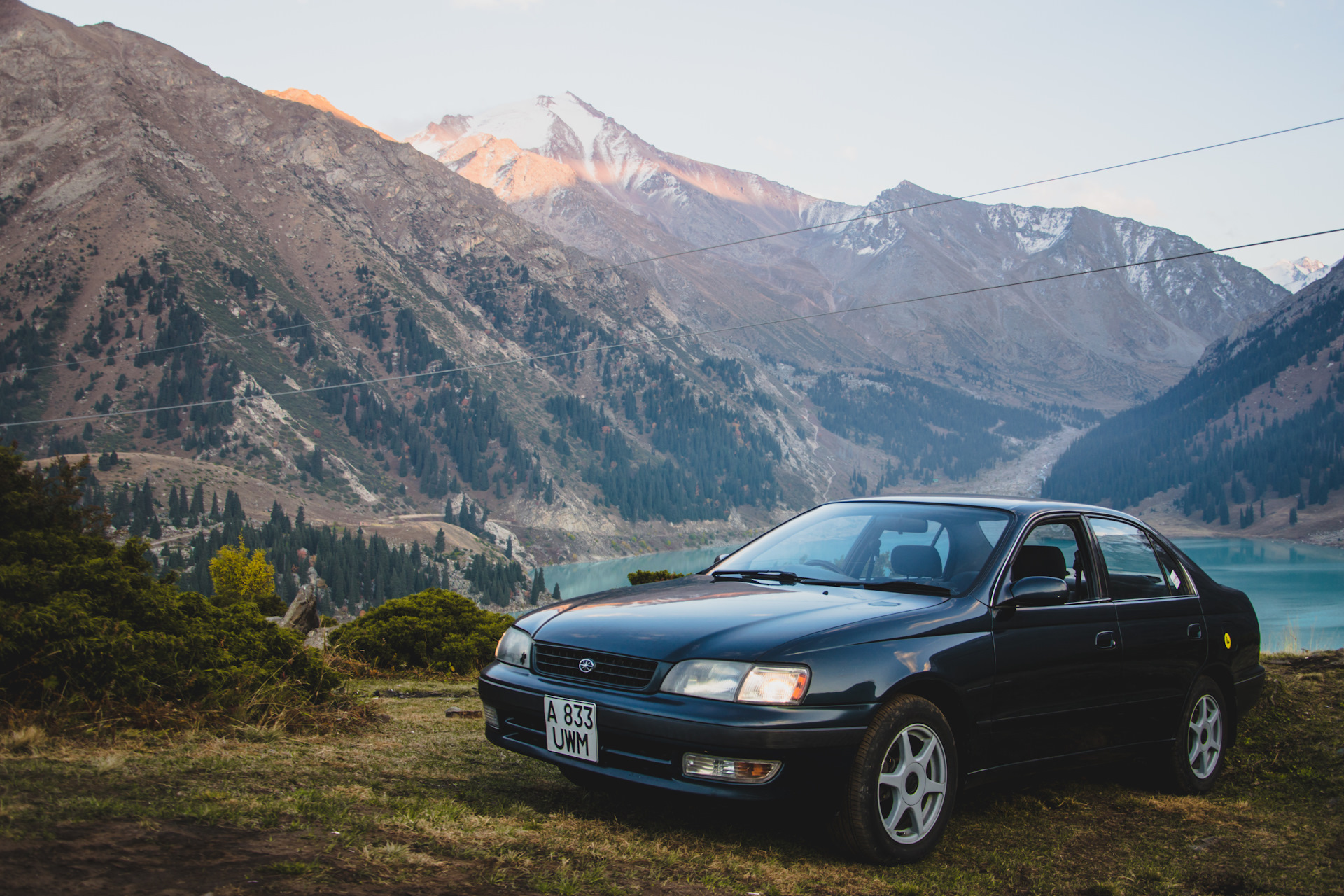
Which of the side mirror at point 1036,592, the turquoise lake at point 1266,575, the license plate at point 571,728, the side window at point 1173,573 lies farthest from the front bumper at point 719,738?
the turquoise lake at point 1266,575

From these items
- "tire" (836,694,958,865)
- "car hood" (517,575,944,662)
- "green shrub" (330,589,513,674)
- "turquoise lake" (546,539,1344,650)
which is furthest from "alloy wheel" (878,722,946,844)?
"turquoise lake" (546,539,1344,650)

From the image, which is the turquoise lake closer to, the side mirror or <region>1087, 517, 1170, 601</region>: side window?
<region>1087, 517, 1170, 601</region>: side window

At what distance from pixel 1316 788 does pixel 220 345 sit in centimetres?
13948

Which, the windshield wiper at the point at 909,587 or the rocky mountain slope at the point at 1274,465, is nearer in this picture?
the windshield wiper at the point at 909,587

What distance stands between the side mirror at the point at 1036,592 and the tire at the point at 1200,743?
1616 millimetres

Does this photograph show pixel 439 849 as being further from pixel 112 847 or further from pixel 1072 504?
pixel 1072 504

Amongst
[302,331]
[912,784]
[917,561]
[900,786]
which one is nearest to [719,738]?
[900,786]

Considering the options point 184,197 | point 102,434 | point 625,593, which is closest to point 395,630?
point 625,593

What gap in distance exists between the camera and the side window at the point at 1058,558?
15.9ft

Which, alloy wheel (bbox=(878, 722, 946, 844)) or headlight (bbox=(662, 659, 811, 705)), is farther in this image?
alloy wheel (bbox=(878, 722, 946, 844))

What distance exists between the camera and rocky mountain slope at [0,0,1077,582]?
12044cm

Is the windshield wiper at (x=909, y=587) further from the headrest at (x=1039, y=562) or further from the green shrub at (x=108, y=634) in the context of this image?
the green shrub at (x=108, y=634)

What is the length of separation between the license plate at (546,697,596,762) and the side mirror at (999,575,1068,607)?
2.04m

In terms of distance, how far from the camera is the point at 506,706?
438 centimetres
